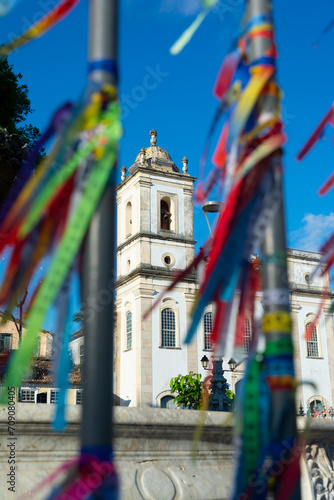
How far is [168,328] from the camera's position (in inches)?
1351

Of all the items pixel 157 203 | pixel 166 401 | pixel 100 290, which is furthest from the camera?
pixel 157 203

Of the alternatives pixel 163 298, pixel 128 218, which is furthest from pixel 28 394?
pixel 128 218

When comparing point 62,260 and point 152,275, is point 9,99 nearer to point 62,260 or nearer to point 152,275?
point 62,260

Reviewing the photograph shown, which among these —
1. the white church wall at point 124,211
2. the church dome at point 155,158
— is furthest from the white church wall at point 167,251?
the church dome at point 155,158

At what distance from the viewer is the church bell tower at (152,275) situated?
33.0 m

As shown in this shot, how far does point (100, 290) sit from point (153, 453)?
117 inches

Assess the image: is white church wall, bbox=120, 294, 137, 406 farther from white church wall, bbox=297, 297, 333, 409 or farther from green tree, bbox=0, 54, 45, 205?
green tree, bbox=0, 54, 45, 205

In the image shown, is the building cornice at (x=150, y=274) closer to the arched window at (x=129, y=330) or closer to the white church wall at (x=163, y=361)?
the white church wall at (x=163, y=361)

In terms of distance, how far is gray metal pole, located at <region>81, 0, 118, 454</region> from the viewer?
5.49ft

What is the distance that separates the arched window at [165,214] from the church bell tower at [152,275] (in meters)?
0.07

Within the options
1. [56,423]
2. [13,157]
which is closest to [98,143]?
[56,423]

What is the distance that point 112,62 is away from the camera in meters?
1.99

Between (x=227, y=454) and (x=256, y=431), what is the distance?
10.1 feet

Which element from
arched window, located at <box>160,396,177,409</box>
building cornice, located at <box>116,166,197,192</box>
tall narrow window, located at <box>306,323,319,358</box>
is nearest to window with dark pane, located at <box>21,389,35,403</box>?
arched window, located at <box>160,396,177,409</box>
